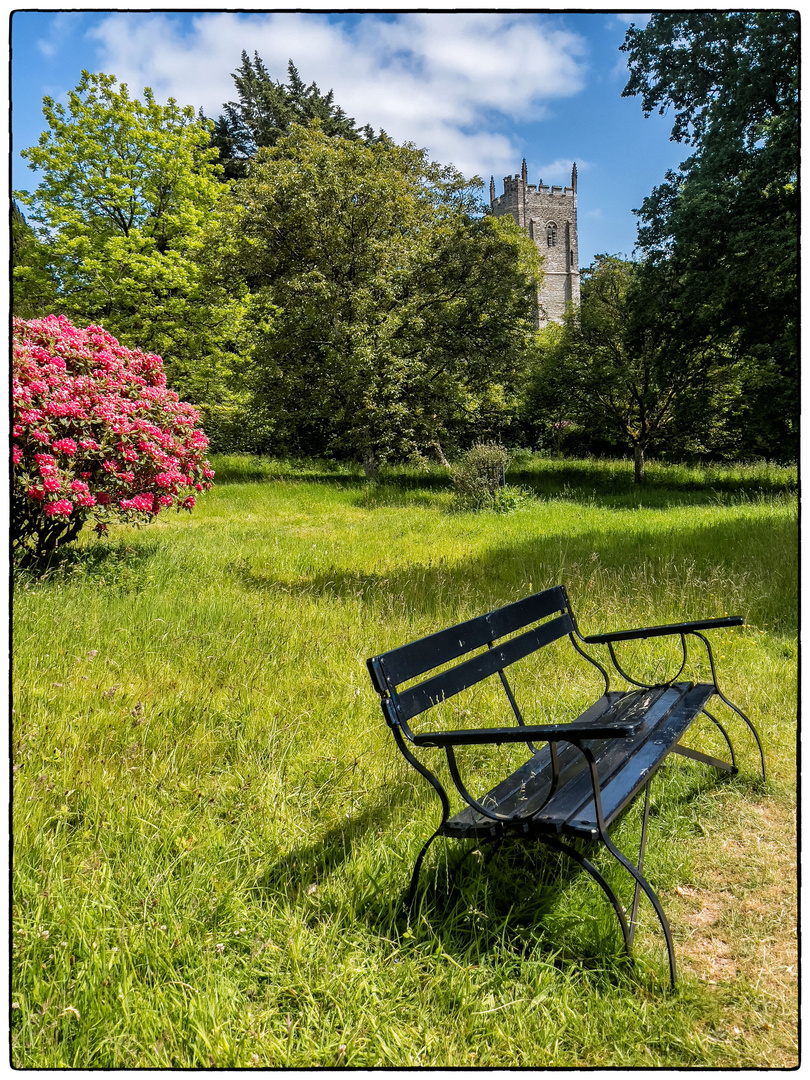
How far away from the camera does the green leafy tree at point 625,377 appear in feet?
58.0

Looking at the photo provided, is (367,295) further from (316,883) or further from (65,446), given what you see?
(316,883)

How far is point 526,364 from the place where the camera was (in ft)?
67.9

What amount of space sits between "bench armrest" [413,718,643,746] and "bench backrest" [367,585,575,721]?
8.5 inches

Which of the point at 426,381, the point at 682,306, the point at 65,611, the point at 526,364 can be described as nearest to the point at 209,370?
the point at 426,381

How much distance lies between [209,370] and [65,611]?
59.6 ft

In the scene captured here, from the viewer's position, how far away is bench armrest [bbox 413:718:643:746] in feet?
6.26

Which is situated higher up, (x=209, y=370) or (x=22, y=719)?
(x=209, y=370)

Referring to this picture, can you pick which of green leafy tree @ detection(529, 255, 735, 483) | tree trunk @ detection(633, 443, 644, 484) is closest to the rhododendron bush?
green leafy tree @ detection(529, 255, 735, 483)

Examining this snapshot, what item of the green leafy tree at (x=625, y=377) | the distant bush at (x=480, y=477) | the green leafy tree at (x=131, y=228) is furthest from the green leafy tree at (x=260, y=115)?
the distant bush at (x=480, y=477)

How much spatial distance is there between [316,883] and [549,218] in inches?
2698

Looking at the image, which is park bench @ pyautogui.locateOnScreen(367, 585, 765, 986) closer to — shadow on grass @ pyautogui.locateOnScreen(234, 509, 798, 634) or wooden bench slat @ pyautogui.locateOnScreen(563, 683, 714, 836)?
wooden bench slat @ pyautogui.locateOnScreen(563, 683, 714, 836)

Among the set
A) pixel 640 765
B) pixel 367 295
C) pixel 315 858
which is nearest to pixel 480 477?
pixel 367 295

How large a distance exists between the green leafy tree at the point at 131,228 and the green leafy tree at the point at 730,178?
43.3ft

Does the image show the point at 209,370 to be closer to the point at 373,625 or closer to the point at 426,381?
the point at 426,381
